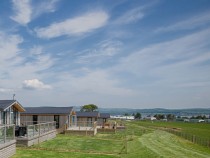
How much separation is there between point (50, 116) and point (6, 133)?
23.3 meters

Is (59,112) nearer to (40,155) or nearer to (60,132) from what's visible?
(60,132)

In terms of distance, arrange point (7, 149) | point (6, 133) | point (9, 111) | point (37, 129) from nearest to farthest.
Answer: point (7, 149) < point (6, 133) < point (37, 129) < point (9, 111)

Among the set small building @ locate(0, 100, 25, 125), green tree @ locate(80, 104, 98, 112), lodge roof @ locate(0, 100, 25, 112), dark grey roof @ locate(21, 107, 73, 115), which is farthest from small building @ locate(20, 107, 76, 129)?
green tree @ locate(80, 104, 98, 112)

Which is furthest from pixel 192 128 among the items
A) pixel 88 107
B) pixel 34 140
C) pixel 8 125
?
pixel 8 125

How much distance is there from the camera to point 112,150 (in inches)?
1048

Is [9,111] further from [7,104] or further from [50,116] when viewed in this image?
[50,116]

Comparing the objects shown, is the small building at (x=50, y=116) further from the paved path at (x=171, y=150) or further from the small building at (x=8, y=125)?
the paved path at (x=171, y=150)

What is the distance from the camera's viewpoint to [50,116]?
44.2 metres

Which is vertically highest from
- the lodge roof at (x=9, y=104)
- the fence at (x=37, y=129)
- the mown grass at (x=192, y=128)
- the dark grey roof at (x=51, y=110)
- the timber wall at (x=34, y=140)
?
the lodge roof at (x=9, y=104)

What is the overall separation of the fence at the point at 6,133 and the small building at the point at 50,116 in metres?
20.9

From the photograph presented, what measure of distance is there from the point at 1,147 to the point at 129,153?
1036cm

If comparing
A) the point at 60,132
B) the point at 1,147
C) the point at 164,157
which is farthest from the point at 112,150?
the point at 60,132

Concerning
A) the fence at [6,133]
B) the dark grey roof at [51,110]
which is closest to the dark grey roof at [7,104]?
the fence at [6,133]

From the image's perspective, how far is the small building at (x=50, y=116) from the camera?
4375 centimetres
